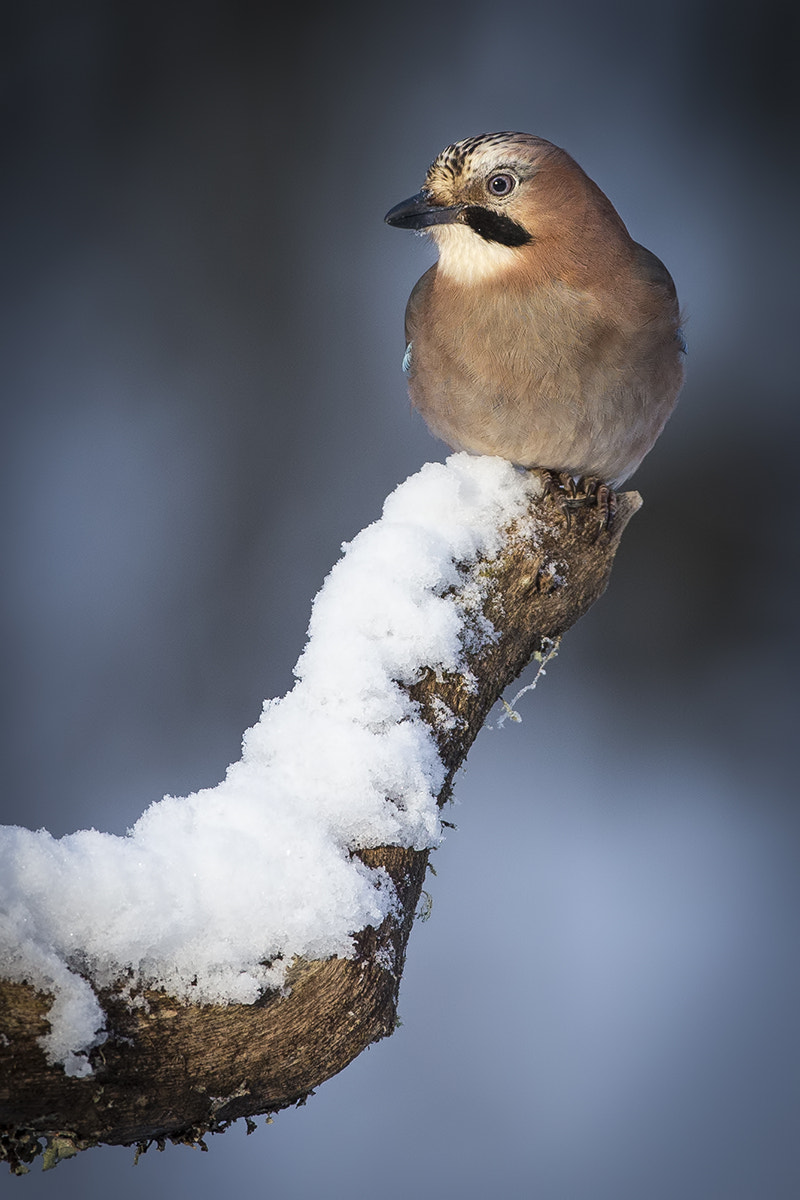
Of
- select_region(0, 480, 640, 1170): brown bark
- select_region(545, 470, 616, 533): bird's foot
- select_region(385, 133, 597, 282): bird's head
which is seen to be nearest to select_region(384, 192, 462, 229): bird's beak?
select_region(385, 133, 597, 282): bird's head

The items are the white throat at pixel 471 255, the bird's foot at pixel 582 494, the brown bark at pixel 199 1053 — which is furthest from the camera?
the white throat at pixel 471 255

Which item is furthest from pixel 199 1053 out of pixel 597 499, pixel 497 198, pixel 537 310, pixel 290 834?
pixel 497 198

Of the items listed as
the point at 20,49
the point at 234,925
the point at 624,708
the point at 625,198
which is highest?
the point at 20,49

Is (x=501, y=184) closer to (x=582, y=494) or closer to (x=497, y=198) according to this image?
(x=497, y=198)

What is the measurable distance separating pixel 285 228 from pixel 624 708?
1400 mm

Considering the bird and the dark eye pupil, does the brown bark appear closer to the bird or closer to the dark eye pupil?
the bird

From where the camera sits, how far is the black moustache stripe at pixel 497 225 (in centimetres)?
168

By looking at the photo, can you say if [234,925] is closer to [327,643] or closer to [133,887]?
[133,887]

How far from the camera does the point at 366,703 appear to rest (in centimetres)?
126

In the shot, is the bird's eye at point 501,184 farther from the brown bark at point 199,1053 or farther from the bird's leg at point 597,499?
the brown bark at point 199,1053

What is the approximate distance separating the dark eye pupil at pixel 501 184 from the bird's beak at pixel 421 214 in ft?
0.18

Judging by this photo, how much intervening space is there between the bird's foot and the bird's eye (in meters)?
0.41

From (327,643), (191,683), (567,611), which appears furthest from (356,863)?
(191,683)

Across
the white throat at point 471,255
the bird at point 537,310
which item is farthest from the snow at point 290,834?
the white throat at point 471,255
